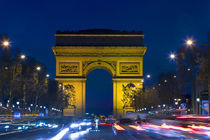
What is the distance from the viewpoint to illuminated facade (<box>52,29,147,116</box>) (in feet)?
268

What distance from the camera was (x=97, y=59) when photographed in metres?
82.8

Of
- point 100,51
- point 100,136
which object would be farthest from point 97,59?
point 100,136

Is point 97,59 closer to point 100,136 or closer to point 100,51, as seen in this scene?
point 100,51

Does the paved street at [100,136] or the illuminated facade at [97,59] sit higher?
the illuminated facade at [97,59]

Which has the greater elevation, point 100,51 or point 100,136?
point 100,51

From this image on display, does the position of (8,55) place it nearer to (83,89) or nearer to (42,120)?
(83,89)

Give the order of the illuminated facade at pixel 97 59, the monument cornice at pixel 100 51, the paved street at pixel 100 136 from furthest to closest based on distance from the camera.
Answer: the illuminated facade at pixel 97 59 < the monument cornice at pixel 100 51 < the paved street at pixel 100 136

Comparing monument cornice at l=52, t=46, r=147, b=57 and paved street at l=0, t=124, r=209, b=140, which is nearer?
paved street at l=0, t=124, r=209, b=140

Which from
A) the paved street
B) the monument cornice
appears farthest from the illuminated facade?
the paved street

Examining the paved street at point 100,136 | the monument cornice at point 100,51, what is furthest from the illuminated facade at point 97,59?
the paved street at point 100,136

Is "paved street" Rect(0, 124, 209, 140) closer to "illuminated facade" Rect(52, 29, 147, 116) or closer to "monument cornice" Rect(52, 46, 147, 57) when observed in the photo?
"illuminated facade" Rect(52, 29, 147, 116)

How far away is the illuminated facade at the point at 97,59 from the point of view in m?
81.8

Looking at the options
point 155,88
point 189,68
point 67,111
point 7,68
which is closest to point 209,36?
point 189,68

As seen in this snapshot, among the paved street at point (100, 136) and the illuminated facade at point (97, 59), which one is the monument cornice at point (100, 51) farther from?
the paved street at point (100, 136)
